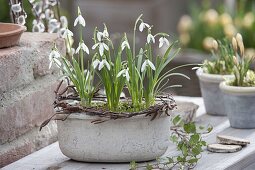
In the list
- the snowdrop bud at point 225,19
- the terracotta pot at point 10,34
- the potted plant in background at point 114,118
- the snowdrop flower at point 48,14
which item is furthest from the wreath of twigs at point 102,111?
the snowdrop bud at point 225,19

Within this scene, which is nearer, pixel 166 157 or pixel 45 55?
pixel 166 157

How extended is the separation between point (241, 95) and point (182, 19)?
537 centimetres

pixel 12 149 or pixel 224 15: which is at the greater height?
pixel 12 149

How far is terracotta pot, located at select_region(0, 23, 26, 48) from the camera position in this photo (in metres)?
2.90

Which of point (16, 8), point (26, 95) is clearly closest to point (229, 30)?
point (16, 8)

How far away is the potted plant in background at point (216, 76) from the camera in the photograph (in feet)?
11.5

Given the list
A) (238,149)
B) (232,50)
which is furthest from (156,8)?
(238,149)

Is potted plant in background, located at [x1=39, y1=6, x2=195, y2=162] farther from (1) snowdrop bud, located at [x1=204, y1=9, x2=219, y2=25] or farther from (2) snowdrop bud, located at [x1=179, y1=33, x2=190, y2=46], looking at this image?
(2) snowdrop bud, located at [x1=179, y1=33, x2=190, y2=46]

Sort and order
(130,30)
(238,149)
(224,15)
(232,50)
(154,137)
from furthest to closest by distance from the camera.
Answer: (130,30), (224,15), (232,50), (238,149), (154,137)

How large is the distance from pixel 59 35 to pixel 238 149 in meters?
0.84

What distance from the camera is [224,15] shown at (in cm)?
766

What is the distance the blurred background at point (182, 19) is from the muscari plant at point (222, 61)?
0.75 meters

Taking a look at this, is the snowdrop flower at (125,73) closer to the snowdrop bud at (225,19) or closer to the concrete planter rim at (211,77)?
the concrete planter rim at (211,77)

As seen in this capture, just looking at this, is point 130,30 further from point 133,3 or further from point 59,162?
point 59,162
